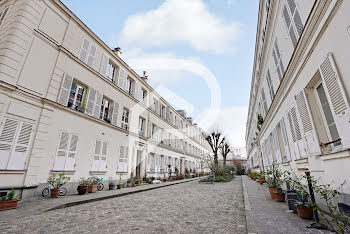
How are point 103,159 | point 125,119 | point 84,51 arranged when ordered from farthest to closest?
1. point 125,119
2. point 103,159
3. point 84,51

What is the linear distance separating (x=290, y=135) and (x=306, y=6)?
13.4ft

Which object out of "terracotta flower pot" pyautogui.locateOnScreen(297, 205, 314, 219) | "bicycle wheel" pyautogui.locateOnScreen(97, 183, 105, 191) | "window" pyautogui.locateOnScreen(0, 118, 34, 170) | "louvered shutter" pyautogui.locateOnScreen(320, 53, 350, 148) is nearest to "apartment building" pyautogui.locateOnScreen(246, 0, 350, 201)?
"louvered shutter" pyautogui.locateOnScreen(320, 53, 350, 148)

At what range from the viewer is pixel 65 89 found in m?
8.86

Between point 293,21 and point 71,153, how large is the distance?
35.4 ft

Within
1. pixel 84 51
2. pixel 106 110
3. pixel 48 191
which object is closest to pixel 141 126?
pixel 106 110

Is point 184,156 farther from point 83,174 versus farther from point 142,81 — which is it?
point 83,174

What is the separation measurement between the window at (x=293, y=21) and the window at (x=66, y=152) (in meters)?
10.4

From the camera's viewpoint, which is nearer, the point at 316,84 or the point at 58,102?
the point at 316,84

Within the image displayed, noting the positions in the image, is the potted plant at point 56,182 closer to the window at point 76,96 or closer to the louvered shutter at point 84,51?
the window at point 76,96

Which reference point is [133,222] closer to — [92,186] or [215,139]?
[92,186]

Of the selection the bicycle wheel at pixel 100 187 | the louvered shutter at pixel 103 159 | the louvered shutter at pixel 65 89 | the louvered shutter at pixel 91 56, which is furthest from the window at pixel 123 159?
the louvered shutter at pixel 91 56

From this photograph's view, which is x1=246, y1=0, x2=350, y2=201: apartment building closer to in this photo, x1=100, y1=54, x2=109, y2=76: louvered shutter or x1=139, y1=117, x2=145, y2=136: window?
x1=100, y1=54, x2=109, y2=76: louvered shutter

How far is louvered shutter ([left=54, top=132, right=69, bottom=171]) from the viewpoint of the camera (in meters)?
8.06

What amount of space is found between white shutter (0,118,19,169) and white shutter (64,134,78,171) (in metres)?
2.45
